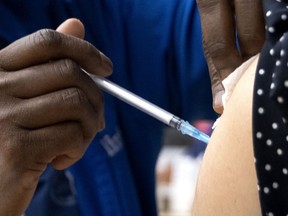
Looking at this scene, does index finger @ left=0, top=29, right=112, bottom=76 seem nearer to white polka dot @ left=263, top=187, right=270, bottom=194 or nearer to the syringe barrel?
the syringe barrel

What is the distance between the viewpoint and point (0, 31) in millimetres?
979

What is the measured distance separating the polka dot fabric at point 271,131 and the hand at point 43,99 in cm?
31

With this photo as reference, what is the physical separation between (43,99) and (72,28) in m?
0.12

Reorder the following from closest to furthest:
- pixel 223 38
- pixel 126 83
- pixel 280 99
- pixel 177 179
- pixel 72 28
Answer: pixel 280 99
pixel 223 38
pixel 72 28
pixel 126 83
pixel 177 179

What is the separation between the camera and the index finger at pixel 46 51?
74cm

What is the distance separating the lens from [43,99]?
0.75m

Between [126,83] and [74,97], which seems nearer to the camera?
[74,97]

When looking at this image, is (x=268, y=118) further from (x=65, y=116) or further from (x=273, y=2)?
(x=65, y=116)

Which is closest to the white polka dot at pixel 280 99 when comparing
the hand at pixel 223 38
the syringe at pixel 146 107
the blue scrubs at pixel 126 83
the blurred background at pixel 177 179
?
the hand at pixel 223 38

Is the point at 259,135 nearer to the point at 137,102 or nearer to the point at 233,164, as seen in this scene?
the point at 233,164

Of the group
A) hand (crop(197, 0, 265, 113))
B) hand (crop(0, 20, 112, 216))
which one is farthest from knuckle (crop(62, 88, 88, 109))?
hand (crop(197, 0, 265, 113))

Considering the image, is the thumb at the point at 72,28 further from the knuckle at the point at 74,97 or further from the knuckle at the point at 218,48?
the knuckle at the point at 218,48

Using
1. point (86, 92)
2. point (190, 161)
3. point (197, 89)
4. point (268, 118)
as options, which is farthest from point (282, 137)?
point (190, 161)

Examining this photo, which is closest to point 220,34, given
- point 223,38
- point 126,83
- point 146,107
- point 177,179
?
point 223,38
